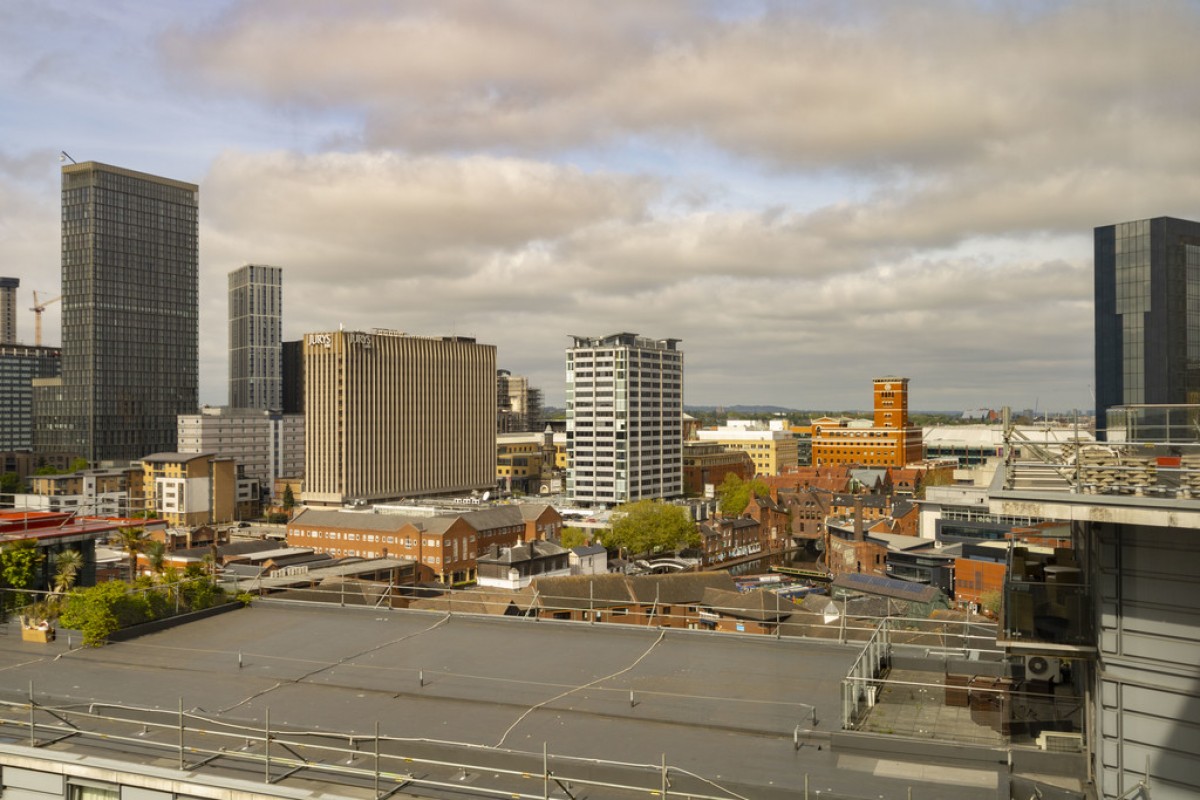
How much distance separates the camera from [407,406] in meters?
150

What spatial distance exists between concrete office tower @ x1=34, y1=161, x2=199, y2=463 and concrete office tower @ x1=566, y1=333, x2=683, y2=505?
90145mm

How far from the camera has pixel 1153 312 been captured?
99562 millimetres

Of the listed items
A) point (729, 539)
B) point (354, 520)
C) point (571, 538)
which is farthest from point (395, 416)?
point (729, 539)

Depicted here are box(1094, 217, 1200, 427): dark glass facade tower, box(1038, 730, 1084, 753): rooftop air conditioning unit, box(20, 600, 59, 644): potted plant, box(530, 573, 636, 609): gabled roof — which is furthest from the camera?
box(1094, 217, 1200, 427): dark glass facade tower

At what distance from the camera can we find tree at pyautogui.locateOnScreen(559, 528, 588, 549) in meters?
97.9

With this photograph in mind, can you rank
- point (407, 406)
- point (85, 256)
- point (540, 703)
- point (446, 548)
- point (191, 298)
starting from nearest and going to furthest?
1. point (540, 703)
2. point (446, 548)
3. point (407, 406)
4. point (85, 256)
5. point (191, 298)

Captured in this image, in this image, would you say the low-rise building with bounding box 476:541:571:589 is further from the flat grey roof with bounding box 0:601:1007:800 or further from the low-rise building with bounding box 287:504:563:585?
the flat grey roof with bounding box 0:601:1007:800

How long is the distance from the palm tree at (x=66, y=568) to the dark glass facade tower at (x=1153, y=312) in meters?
102

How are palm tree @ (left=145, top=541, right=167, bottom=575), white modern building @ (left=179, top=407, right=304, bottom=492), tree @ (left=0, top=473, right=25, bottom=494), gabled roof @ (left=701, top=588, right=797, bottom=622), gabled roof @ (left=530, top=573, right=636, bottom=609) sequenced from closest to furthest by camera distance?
1. palm tree @ (left=145, top=541, right=167, bottom=575)
2. gabled roof @ (left=701, top=588, right=797, bottom=622)
3. gabled roof @ (left=530, top=573, right=636, bottom=609)
4. tree @ (left=0, top=473, right=25, bottom=494)
5. white modern building @ (left=179, top=407, right=304, bottom=492)

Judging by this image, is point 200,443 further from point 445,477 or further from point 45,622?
point 45,622

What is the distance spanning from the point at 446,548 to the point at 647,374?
5856 centimetres

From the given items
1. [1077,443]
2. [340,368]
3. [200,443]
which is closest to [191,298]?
[200,443]

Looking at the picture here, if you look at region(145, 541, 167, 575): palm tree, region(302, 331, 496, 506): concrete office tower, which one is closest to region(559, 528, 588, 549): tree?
region(302, 331, 496, 506): concrete office tower

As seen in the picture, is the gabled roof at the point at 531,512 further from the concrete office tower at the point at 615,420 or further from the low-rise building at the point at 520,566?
the concrete office tower at the point at 615,420
